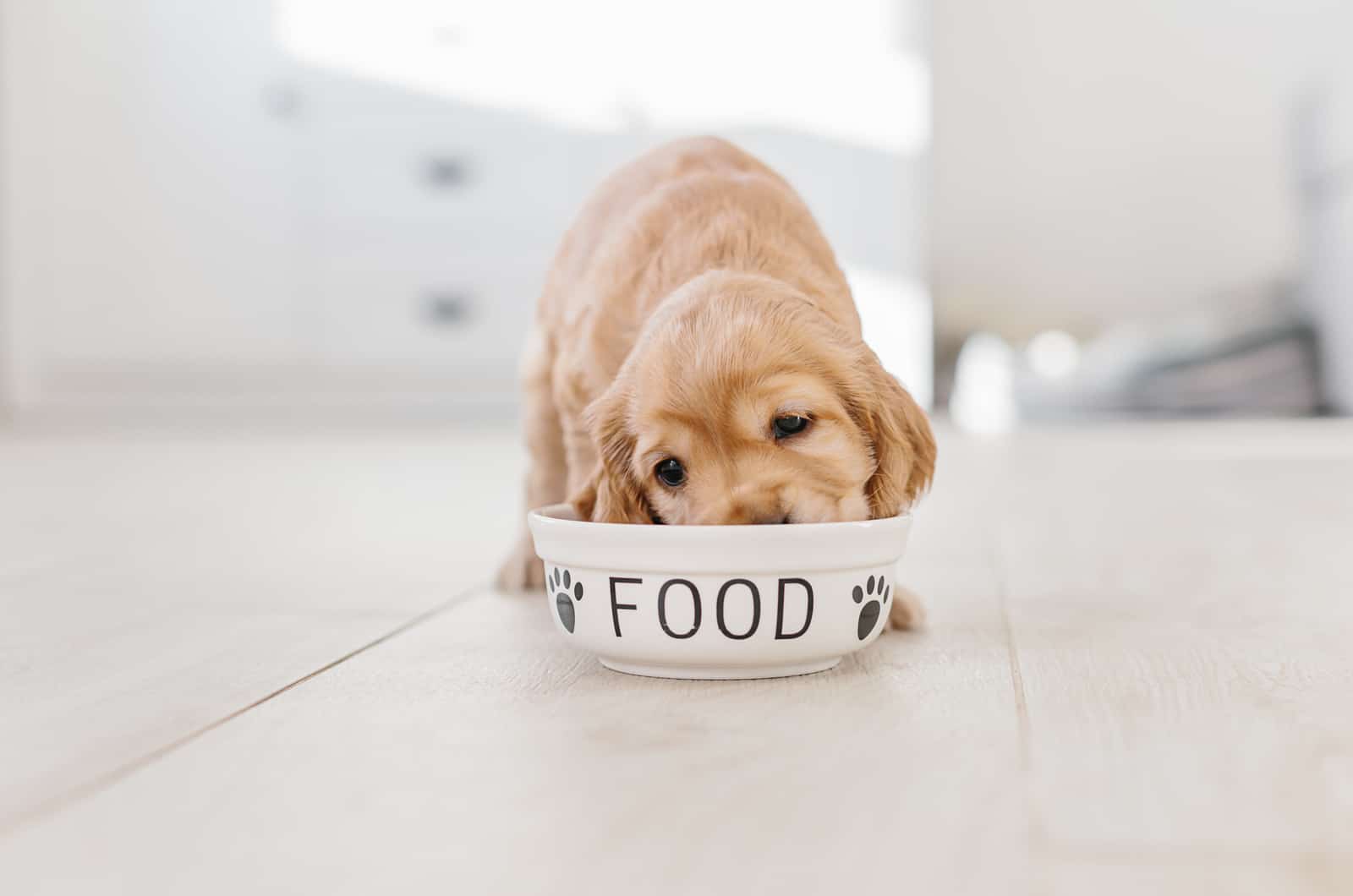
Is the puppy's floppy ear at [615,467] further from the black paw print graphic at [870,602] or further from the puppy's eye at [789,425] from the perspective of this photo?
the black paw print graphic at [870,602]

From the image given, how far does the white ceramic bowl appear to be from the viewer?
1.07 metres

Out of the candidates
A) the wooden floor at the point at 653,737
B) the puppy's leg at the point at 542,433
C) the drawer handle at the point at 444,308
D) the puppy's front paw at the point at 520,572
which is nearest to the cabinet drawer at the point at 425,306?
the drawer handle at the point at 444,308

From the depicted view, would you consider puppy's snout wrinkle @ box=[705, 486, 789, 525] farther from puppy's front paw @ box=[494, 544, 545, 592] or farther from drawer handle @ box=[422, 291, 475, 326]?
drawer handle @ box=[422, 291, 475, 326]

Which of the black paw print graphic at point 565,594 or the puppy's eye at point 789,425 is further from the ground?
the puppy's eye at point 789,425

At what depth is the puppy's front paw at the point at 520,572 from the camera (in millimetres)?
1695

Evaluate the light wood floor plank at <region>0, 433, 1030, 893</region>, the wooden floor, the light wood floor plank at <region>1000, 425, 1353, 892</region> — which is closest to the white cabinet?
the light wood floor plank at <region>1000, 425, 1353, 892</region>

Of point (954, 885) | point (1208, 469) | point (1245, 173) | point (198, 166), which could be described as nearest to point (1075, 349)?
point (1245, 173)

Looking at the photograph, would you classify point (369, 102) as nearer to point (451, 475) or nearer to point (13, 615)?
point (451, 475)

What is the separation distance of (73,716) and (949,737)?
67cm

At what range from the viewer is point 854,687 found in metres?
1.11

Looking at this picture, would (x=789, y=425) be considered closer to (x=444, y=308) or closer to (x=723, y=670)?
(x=723, y=670)

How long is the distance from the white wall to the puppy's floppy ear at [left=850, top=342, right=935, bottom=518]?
A: 15.8 ft

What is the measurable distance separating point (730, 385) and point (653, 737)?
38 centimetres

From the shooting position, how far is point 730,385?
121 cm
